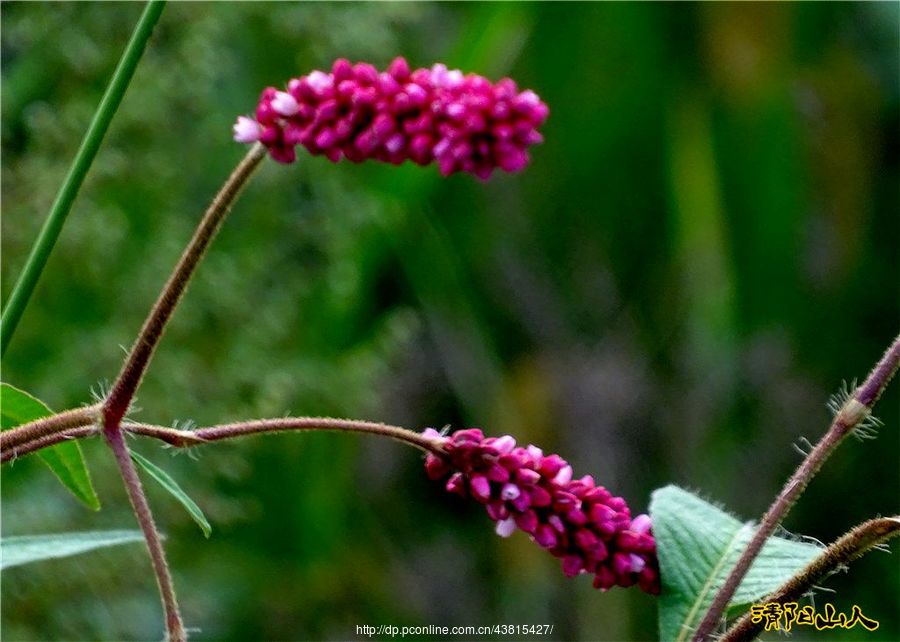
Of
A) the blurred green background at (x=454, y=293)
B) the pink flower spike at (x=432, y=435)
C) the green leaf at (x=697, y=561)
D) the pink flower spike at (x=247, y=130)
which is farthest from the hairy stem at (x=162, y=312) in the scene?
the blurred green background at (x=454, y=293)

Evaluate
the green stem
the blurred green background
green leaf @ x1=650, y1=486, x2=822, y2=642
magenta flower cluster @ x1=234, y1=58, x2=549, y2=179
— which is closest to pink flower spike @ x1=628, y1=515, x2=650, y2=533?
green leaf @ x1=650, y1=486, x2=822, y2=642

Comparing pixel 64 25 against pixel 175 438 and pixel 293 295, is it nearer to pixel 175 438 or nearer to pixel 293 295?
pixel 293 295

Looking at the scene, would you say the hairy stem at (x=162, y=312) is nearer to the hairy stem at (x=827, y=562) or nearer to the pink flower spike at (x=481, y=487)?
the pink flower spike at (x=481, y=487)

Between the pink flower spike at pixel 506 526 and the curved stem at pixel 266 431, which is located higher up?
the curved stem at pixel 266 431

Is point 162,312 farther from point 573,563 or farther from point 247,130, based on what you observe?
point 573,563

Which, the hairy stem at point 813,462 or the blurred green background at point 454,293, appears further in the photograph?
the blurred green background at point 454,293

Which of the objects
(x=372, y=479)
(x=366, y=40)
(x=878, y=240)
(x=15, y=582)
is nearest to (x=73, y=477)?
(x=15, y=582)
